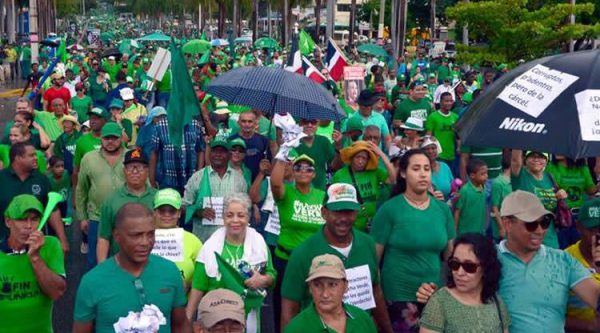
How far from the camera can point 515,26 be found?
18438 millimetres

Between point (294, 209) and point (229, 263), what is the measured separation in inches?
40.3

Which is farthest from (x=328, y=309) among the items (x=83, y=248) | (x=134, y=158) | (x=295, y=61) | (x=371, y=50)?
(x=371, y=50)

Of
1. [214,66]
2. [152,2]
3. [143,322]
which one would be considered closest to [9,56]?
[214,66]

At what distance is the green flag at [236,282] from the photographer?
20.0ft

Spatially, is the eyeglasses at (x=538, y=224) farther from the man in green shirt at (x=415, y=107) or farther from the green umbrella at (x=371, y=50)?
the green umbrella at (x=371, y=50)

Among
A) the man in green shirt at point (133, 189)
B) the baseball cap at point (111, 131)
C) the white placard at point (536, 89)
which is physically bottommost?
the man in green shirt at point (133, 189)

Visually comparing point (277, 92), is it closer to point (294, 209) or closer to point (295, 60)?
point (294, 209)

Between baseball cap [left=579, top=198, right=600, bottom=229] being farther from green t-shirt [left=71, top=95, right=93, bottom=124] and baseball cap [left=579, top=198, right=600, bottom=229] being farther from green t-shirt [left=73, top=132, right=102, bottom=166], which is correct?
green t-shirt [left=71, top=95, right=93, bottom=124]

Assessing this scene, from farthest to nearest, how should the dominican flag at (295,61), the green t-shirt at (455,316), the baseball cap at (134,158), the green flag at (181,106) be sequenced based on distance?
the dominican flag at (295,61) < the green flag at (181,106) < the baseball cap at (134,158) < the green t-shirt at (455,316)

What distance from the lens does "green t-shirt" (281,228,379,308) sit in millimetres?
5531

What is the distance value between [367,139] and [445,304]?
4843 mm

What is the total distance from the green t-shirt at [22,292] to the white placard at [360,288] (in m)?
1.57

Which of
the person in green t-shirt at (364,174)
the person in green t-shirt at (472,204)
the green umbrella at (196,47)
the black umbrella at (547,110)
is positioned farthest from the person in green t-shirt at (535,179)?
the green umbrella at (196,47)

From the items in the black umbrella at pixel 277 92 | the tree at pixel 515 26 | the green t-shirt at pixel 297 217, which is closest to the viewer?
the green t-shirt at pixel 297 217
